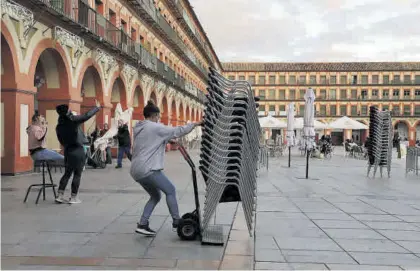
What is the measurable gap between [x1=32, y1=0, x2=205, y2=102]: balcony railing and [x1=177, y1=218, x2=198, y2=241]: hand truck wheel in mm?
9465

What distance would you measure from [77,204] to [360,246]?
464cm

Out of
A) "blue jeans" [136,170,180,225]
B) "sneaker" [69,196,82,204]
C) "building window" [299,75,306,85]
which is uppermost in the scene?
"building window" [299,75,306,85]

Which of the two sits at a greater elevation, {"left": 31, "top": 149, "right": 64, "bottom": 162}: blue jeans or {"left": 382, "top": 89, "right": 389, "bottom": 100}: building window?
{"left": 382, "top": 89, "right": 389, "bottom": 100}: building window

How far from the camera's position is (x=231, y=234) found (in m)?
5.74

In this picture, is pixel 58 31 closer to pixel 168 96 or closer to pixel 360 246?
pixel 360 246

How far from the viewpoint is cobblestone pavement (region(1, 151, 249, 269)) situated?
14.5ft

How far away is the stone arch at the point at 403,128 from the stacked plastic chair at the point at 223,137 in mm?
78056

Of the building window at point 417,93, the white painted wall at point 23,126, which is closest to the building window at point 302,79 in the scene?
the building window at point 417,93

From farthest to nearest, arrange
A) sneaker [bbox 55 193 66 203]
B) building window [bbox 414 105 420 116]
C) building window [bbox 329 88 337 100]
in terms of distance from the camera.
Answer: building window [bbox 329 88 337 100], building window [bbox 414 105 420 116], sneaker [bbox 55 193 66 203]

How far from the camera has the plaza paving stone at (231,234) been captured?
14.7ft

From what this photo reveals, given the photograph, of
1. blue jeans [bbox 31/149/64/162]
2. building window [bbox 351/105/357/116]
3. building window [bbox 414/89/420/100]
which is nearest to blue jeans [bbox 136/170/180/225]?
blue jeans [bbox 31/149/64/162]

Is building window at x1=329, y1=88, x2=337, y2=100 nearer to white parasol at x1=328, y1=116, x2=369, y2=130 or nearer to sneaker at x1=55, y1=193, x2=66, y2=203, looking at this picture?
white parasol at x1=328, y1=116, x2=369, y2=130

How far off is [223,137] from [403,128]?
263ft

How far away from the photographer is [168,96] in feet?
108
